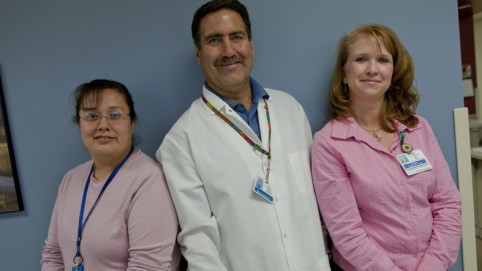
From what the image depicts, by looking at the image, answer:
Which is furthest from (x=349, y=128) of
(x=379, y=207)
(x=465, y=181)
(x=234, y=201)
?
(x=465, y=181)

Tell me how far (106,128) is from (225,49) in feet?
1.97

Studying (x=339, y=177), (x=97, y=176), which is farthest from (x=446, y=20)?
(x=97, y=176)

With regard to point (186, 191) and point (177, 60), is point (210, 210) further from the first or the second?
point (177, 60)

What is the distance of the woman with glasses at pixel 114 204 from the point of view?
123cm

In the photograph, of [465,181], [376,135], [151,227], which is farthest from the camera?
[465,181]

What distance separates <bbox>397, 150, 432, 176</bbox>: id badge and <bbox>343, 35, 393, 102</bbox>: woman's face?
29cm

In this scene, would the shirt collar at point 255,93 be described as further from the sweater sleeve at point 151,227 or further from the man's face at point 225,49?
the sweater sleeve at point 151,227

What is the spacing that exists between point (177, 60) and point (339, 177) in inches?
38.4

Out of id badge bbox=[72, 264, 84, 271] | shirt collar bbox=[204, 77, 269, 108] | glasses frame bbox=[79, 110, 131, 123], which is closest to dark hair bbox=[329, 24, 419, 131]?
shirt collar bbox=[204, 77, 269, 108]

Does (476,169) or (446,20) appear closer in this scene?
(446,20)

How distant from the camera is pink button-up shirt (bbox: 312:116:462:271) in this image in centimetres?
129

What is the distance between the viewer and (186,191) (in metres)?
Answer: 1.26

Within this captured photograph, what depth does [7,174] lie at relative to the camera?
1.56 m

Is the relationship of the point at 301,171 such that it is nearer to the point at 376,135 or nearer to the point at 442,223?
the point at 376,135
